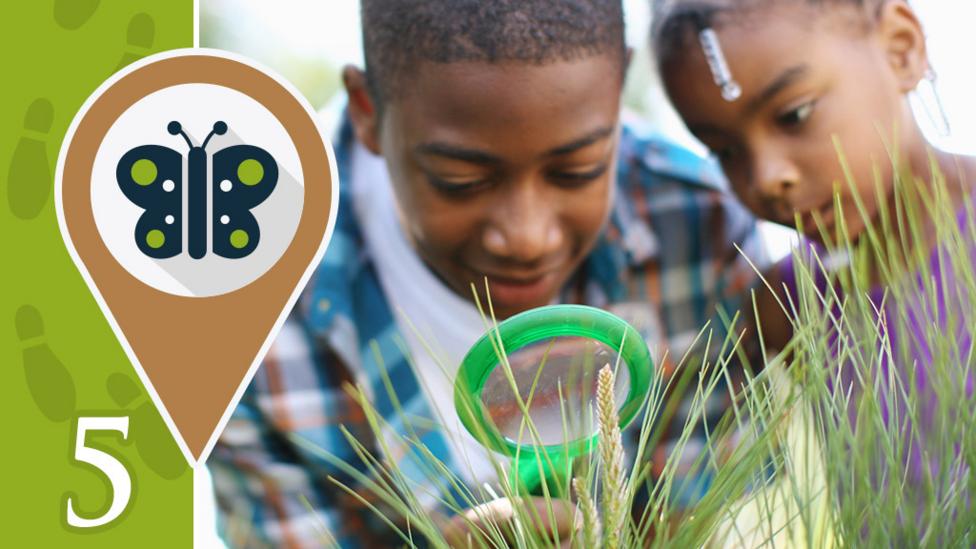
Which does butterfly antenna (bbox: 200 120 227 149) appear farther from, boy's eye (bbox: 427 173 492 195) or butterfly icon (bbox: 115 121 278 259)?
boy's eye (bbox: 427 173 492 195)

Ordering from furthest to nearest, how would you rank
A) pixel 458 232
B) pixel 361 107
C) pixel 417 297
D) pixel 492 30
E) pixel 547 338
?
pixel 417 297 → pixel 361 107 → pixel 458 232 → pixel 492 30 → pixel 547 338

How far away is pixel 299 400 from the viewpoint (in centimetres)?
115

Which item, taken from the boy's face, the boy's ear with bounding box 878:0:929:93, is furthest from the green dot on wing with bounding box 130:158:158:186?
the boy's ear with bounding box 878:0:929:93

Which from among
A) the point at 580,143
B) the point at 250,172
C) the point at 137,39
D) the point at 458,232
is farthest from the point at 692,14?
the point at 137,39

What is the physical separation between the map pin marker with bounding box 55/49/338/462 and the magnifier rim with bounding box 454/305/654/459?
1.58ft

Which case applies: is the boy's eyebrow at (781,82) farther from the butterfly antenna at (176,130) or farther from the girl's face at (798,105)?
the butterfly antenna at (176,130)

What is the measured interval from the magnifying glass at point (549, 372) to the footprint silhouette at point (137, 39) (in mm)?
711

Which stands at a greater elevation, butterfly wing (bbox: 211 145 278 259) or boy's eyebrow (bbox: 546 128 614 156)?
boy's eyebrow (bbox: 546 128 614 156)

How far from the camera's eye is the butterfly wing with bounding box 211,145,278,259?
97 cm

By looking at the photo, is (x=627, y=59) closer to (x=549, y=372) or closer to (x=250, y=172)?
(x=250, y=172)

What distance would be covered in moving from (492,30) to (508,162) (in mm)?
107

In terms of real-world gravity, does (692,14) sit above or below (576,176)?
above

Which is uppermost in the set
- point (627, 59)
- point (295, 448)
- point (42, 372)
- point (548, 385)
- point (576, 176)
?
point (627, 59)

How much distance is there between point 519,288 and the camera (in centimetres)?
93
